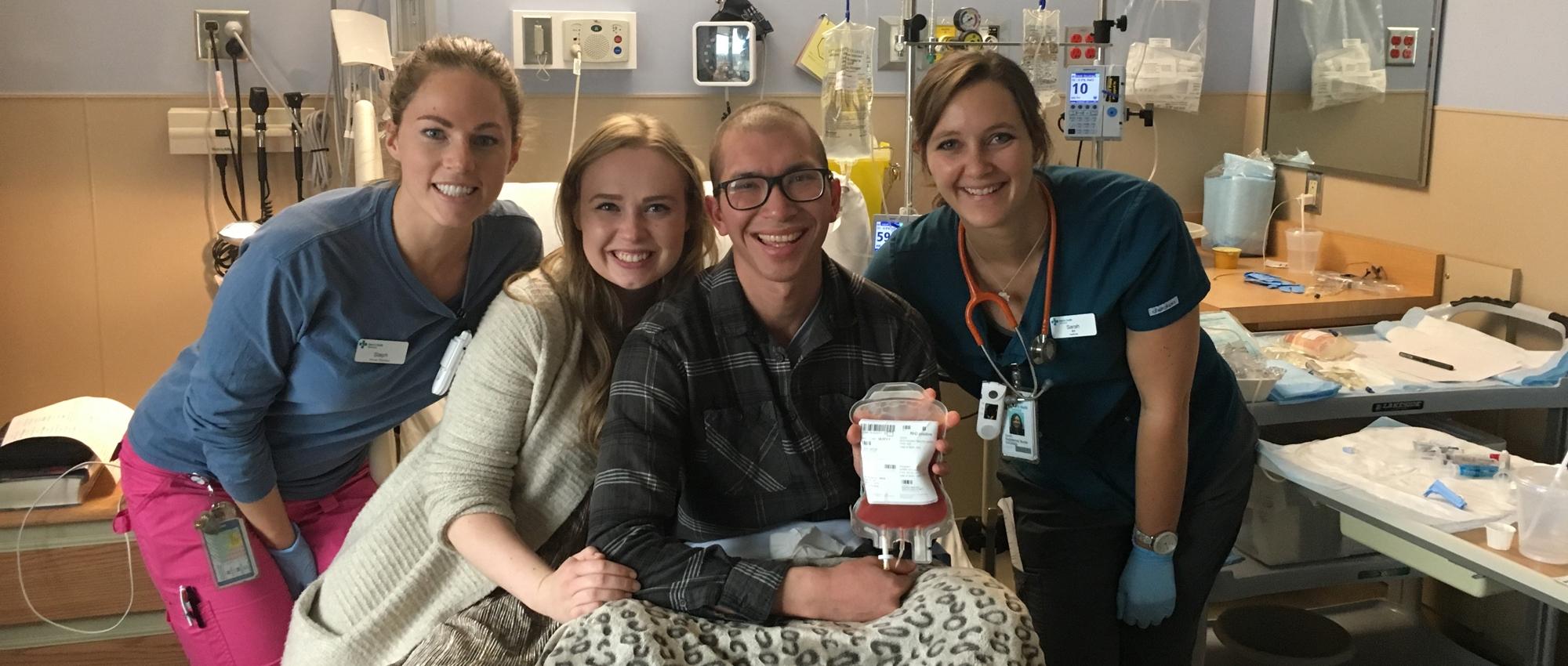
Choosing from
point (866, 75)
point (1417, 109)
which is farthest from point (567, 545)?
point (1417, 109)

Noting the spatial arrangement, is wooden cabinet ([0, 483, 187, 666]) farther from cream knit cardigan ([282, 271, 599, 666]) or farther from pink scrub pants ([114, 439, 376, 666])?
cream knit cardigan ([282, 271, 599, 666])

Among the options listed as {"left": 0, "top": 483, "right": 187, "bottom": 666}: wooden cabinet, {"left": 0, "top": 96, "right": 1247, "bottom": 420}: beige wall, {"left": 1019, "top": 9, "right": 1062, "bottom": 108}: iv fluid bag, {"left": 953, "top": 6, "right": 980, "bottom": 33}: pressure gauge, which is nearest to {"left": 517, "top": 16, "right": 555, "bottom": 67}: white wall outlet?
{"left": 0, "top": 96, "right": 1247, "bottom": 420}: beige wall

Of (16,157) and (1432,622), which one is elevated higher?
(16,157)

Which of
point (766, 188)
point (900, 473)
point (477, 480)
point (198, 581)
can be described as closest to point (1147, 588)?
point (900, 473)

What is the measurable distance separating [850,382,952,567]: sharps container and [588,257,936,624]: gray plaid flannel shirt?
13 centimetres

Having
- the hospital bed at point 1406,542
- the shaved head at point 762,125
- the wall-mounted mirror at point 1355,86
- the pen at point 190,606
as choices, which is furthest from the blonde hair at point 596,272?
the wall-mounted mirror at point 1355,86

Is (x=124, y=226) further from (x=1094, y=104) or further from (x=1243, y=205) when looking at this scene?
(x=1243, y=205)

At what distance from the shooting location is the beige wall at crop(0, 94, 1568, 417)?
2.96m

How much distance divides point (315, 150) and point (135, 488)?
141cm

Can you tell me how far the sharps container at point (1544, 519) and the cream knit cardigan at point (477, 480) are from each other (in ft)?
4.33

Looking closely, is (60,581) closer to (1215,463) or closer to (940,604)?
(940,604)

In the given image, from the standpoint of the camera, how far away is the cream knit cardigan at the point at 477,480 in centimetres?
160

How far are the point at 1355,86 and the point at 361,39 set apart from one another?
8.60ft

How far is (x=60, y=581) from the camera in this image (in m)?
2.37
